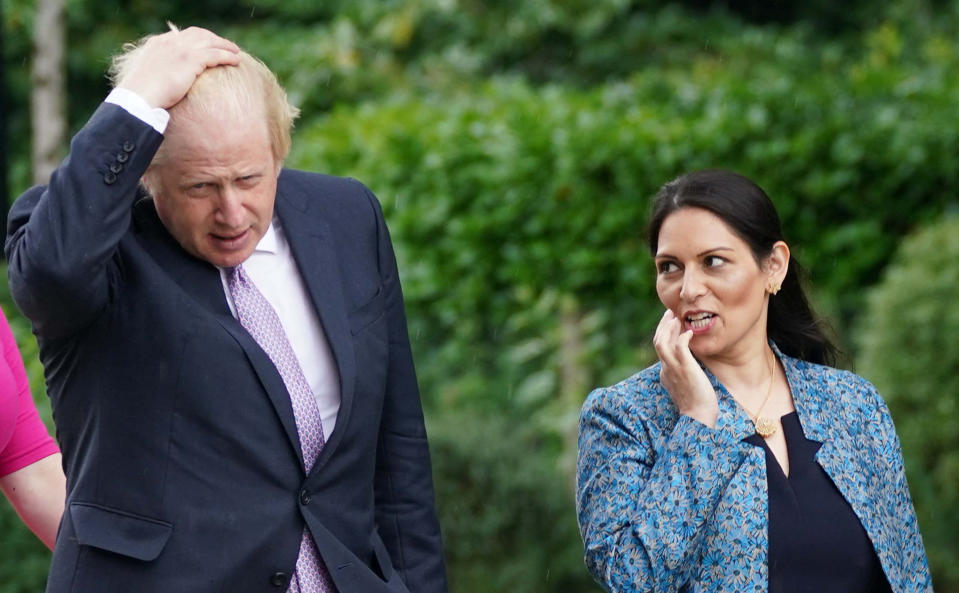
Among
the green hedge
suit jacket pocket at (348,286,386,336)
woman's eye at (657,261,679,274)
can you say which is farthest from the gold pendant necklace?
the green hedge

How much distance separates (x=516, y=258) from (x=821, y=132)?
166 centimetres

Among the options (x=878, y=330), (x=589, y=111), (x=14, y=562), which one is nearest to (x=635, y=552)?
(x=14, y=562)

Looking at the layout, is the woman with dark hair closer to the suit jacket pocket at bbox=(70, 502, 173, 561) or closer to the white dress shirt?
the white dress shirt

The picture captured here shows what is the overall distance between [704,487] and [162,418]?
43.3 inches

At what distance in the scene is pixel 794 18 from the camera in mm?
12945

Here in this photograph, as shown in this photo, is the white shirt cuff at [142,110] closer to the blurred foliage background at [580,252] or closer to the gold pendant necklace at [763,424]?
the gold pendant necklace at [763,424]

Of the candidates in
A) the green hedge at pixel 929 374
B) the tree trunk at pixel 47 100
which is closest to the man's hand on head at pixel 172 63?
the green hedge at pixel 929 374

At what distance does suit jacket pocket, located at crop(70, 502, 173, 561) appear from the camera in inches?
97.7

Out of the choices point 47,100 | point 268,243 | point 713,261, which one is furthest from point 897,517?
point 47,100

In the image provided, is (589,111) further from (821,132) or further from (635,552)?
(635,552)

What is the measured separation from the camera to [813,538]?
286 cm

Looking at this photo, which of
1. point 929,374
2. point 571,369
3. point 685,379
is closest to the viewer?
point 685,379

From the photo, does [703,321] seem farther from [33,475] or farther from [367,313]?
[33,475]

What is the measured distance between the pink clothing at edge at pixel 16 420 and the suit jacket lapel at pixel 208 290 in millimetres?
455
